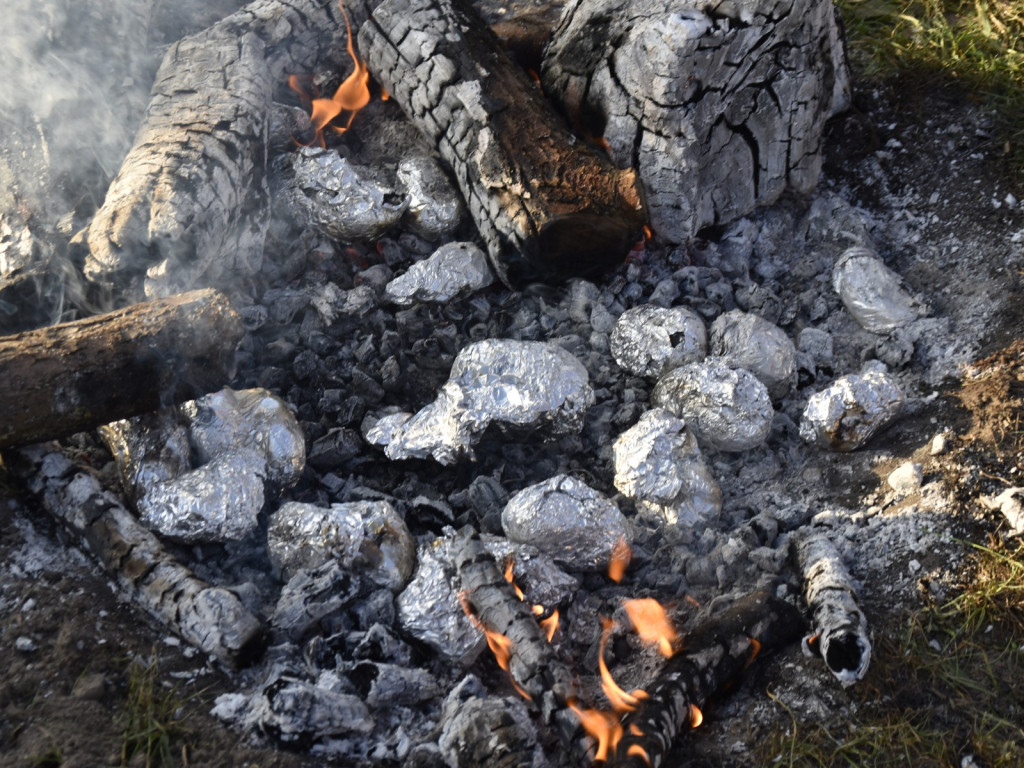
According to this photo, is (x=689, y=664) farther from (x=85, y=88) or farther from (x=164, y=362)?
(x=85, y=88)

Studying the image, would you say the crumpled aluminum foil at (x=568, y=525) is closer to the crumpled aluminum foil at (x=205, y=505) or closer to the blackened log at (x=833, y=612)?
the blackened log at (x=833, y=612)

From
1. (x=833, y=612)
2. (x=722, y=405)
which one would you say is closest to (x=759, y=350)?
(x=722, y=405)

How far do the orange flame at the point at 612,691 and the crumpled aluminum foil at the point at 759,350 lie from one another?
3.55 ft

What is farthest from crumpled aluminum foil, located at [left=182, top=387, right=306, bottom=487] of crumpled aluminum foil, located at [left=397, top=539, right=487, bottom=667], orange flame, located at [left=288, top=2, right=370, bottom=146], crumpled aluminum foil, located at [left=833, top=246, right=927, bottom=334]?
crumpled aluminum foil, located at [left=833, top=246, right=927, bottom=334]

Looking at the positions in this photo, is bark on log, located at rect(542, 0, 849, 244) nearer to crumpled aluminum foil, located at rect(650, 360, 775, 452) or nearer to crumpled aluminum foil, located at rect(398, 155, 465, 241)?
crumpled aluminum foil, located at rect(398, 155, 465, 241)

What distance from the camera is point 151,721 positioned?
200cm

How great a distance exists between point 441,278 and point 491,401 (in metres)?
0.70

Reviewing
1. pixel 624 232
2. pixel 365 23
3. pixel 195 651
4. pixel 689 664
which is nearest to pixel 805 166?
pixel 624 232

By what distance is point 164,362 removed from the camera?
2.56m

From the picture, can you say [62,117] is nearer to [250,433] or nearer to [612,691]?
[250,433]

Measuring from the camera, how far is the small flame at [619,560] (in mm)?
2523

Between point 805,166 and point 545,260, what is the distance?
4.19 ft

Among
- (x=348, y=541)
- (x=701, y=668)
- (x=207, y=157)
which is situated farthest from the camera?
(x=207, y=157)

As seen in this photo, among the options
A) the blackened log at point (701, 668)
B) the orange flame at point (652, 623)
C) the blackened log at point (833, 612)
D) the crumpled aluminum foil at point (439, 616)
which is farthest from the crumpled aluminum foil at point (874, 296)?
the crumpled aluminum foil at point (439, 616)
